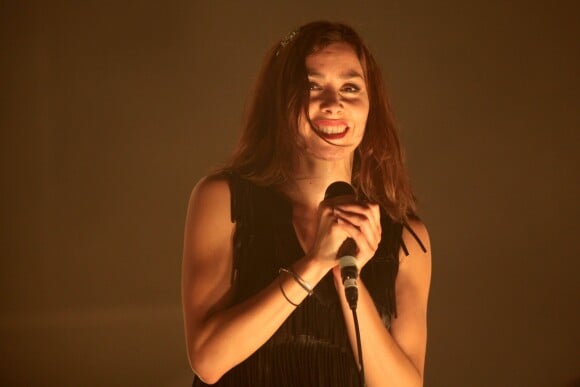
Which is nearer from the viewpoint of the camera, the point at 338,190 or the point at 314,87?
the point at 338,190

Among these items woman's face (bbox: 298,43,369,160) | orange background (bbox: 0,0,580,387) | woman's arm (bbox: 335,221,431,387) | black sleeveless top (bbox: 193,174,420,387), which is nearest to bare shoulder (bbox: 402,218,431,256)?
woman's arm (bbox: 335,221,431,387)

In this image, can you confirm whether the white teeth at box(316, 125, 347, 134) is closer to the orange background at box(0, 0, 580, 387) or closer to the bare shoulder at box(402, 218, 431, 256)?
the bare shoulder at box(402, 218, 431, 256)

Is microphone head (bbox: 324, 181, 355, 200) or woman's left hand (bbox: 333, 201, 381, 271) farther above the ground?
microphone head (bbox: 324, 181, 355, 200)

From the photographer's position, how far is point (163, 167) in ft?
5.87

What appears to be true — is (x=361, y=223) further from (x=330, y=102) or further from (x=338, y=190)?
(x=330, y=102)

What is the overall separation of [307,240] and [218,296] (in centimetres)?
24

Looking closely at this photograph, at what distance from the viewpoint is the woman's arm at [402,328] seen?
1.27 m

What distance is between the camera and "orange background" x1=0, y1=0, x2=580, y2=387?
5.83ft

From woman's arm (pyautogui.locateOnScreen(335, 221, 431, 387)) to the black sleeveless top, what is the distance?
4cm

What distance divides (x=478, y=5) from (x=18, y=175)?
1354mm

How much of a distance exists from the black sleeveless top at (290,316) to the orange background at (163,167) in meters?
0.41

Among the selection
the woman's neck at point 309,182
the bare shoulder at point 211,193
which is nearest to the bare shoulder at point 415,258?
the woman's neck at point 309,182

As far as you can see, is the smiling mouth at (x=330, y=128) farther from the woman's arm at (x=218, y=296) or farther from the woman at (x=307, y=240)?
the woman's arm at (x=218, y=296)

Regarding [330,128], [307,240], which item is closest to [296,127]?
[330,128]
